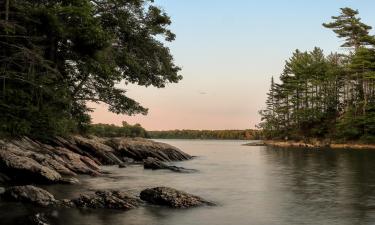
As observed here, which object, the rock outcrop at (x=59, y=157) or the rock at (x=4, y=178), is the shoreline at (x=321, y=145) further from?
the rock at (x=4, y=178)

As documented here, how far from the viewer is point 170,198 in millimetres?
15711

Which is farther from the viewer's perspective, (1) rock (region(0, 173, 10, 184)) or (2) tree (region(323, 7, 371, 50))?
(2) tree (region(323, 7, 371, 50))

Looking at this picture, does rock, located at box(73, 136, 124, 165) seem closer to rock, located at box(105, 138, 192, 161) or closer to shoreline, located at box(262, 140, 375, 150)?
rock, located at box(105, 138, 192, 161)

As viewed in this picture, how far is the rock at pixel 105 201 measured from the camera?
14.7 metres

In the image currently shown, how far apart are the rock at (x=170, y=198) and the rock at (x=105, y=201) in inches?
32.4

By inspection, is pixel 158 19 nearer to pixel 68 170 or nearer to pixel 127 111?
pixel 127 111

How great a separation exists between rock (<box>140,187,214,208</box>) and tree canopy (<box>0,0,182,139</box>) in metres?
7.13

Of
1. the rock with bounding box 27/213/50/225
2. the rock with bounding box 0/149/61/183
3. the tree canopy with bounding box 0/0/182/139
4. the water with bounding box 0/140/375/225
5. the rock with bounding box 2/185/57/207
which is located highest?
the tree canopy with bounding box 0/0/182/139

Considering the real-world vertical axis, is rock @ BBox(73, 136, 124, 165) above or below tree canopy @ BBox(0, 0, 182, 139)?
below

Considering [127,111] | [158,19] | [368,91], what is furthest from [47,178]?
[368,91]

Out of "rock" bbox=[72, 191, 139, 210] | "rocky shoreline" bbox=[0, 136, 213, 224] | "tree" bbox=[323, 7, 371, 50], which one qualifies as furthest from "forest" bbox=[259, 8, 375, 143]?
"rock" bbox=[72, 191, 139, 210]

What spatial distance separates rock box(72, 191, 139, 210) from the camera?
14.7m

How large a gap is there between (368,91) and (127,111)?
6412 cm

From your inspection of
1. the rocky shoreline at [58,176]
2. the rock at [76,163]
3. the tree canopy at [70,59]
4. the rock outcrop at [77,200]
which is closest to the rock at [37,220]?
the rocky shoreline at [58,176]
